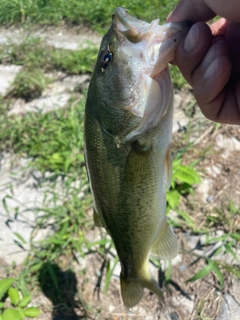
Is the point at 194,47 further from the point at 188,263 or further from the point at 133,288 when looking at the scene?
the point at 188,263

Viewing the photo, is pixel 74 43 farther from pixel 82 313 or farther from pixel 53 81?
pixel 82 313

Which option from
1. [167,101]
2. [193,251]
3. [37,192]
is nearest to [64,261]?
[37,192]

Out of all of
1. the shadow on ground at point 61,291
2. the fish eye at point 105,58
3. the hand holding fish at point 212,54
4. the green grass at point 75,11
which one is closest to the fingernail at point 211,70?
the hand holding fish at point 212,54

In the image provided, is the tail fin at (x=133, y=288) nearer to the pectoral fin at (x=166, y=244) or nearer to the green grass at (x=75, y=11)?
the pectoral fin at (x=166, y=244)

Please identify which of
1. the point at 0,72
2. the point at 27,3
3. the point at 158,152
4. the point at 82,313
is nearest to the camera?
the point at 158,152

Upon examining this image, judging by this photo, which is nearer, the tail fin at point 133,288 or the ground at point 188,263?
the tail fin at point 133,288

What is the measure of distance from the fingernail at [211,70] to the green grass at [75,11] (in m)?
3.45

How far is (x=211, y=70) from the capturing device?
1472 millimetres

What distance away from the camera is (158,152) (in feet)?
5.21

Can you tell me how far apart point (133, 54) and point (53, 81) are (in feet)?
9.85

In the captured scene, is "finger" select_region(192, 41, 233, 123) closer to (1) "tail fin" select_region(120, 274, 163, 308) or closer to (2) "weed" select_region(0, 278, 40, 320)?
(1) "tail fin" select_region(120, 274, 163, 308)

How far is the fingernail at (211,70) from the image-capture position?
1459 mm

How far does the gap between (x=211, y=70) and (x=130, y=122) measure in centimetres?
36

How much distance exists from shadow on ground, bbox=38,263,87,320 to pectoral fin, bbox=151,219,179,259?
35.7 inches
